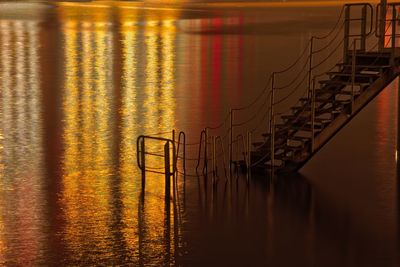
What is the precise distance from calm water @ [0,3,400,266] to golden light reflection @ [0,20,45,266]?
3cm

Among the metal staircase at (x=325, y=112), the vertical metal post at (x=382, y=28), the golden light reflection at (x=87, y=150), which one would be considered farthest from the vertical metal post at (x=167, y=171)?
the vertical metal post at (x=382, y=28)

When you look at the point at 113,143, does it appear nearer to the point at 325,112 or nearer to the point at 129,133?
the point at 129,133

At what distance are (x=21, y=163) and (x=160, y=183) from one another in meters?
2.89

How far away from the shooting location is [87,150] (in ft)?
57.9

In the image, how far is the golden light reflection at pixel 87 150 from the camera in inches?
486

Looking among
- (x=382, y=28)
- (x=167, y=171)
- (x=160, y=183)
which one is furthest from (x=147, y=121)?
(x=382, y=28)

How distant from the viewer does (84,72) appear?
96.4 ft

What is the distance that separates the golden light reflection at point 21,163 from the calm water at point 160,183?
35mm

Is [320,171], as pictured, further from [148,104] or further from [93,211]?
[148,104]

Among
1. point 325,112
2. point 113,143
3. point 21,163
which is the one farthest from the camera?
point 113,143

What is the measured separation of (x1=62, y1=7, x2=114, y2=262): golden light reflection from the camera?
12.3m

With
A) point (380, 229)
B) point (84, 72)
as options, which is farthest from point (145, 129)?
point (84, 72)

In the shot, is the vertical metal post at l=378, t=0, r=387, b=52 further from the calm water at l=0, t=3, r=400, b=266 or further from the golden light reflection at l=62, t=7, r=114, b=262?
the golden light reflection at l=62, t=7, r=114, b=262

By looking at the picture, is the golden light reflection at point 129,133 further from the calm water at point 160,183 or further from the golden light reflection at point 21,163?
the golden light reflection at point 21,163
